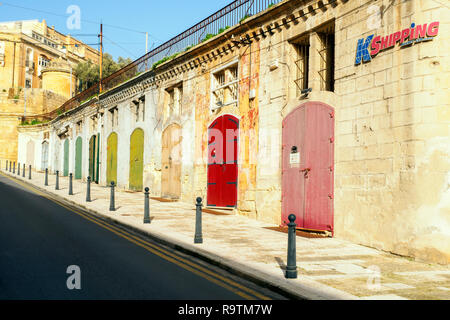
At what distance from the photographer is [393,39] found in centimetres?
963

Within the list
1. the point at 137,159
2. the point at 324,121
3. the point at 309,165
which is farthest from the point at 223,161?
the point at 137,159

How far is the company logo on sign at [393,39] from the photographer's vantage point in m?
8.98

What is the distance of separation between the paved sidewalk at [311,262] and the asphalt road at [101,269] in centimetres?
42

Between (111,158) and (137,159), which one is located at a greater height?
(111,158)

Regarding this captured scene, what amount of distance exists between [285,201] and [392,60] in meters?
5.17

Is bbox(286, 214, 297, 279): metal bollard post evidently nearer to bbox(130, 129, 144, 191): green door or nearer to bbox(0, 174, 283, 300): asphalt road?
bbox(0, 174, 283, 300): asphalt road

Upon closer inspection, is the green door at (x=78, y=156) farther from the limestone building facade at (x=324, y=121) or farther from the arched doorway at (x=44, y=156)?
the limestone building facade at (x=324, y=121)

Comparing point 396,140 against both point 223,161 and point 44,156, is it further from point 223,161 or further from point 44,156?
point 44,156

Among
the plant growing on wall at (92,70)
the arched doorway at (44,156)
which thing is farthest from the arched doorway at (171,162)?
the plant growing on wall at (92,70)

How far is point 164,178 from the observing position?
21656 millimetres

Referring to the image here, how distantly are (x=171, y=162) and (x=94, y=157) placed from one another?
1248 centimetres

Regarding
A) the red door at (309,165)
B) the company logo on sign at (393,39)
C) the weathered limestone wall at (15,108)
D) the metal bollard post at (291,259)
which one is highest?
the weathered limestone wall at (15,108)

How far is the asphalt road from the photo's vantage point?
A: 5.67 meters
